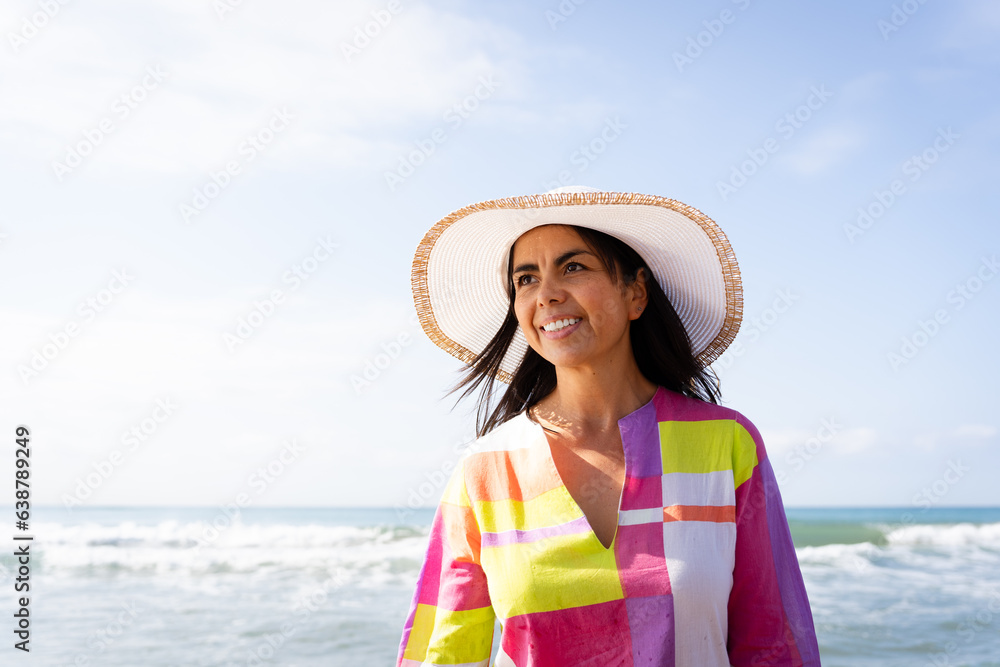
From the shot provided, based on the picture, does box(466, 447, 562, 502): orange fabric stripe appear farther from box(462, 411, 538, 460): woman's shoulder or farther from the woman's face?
the woman's face

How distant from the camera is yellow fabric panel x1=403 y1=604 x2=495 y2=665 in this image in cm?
199

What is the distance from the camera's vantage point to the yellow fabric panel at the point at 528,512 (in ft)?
6.48

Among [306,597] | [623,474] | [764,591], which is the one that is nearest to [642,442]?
[623,474]

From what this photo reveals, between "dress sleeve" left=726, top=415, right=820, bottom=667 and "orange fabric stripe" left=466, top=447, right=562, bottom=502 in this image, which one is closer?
"dress sleeve" left=726, top=415, right=820, bottom=667

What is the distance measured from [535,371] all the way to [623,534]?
0.68 metres

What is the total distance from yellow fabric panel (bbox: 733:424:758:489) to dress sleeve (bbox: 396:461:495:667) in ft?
2.20

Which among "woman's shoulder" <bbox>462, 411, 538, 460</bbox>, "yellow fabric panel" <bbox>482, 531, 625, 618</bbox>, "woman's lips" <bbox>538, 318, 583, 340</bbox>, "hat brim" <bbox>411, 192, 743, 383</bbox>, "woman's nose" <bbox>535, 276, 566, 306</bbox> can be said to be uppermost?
"hat brim" <bbox>411, 192, 743, 383</bbox>

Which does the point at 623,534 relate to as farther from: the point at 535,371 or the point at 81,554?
the point at 81,554

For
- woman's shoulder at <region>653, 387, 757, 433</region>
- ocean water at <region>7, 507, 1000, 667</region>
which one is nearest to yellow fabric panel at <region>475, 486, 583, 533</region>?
woman's shoulder at <region>653, 387, 757, 433</region>

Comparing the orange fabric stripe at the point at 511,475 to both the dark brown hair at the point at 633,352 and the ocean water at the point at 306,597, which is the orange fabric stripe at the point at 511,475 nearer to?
the dark brown hair at the point at 633,352

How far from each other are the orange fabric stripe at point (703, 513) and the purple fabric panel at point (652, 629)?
189mm

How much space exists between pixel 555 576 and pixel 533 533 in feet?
0.41
